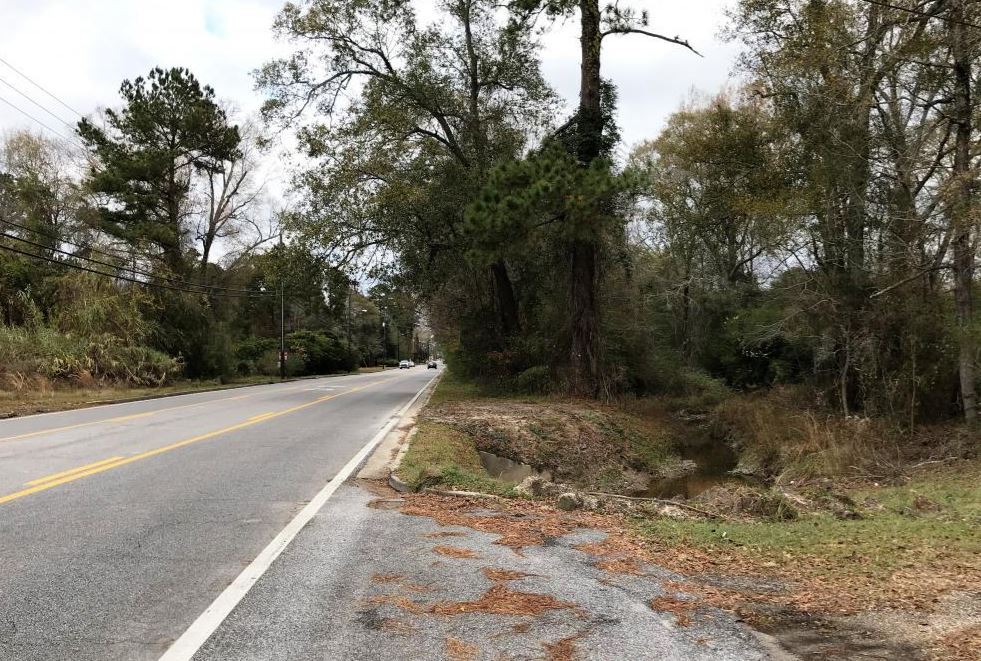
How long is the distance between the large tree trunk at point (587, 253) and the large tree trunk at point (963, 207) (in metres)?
9.13

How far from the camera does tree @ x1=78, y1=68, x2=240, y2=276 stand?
35719 mm

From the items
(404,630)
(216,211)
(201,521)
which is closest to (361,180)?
(201,521)

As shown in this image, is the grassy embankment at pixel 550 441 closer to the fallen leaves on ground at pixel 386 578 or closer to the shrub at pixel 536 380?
the shrub at pixel 536 380

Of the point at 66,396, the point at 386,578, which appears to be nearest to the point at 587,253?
the point at 386,578

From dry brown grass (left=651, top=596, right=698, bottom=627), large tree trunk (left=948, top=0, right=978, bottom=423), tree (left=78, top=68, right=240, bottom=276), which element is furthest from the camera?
tree (left=78, top=68, right=240, bottom=276)

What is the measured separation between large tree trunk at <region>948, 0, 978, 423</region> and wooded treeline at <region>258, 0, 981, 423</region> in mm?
46

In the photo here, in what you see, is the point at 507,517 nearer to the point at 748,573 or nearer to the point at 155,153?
the point at 748,573

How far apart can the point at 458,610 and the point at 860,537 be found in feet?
12.6

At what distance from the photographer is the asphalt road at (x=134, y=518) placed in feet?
13.0

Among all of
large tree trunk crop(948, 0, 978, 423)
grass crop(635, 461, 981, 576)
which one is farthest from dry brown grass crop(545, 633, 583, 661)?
large tree trunk crop(948, 0, 978, 423)

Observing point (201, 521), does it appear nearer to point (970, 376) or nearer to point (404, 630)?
point (404, 630)

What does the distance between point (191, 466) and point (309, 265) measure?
1499 centimetres

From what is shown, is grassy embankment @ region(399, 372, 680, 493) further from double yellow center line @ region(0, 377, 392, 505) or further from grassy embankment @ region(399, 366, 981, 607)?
double yellow center line @ region(0, 377, 392, 505)

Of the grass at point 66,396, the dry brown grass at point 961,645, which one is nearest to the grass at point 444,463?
the dry brown grass at point 961,645
